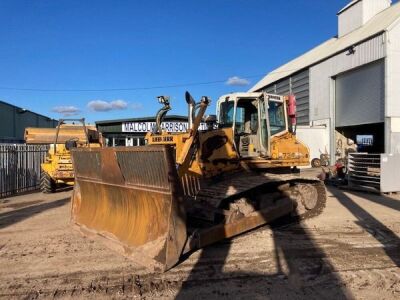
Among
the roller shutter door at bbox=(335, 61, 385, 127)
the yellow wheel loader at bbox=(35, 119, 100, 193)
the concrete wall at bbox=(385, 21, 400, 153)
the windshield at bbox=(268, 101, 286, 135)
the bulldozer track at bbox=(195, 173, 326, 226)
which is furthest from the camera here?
the roller shutter door at bbox=(335, 61, 385, 127)

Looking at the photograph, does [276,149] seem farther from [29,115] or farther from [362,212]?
[29,115]

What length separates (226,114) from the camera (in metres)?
9.67

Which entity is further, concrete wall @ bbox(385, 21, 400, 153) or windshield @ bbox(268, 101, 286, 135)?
concrete wall @ bbox(385, 21, 400, 153)

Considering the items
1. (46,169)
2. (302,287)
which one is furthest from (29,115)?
(302,287)

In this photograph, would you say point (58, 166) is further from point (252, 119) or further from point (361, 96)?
point (361, 96)

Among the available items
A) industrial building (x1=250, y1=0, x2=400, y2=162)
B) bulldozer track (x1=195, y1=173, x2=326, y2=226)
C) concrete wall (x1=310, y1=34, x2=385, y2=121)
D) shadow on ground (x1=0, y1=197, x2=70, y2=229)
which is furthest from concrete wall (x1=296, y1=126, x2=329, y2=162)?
bulldozer track (x1=195, y1=173, x2=326, y2=226)

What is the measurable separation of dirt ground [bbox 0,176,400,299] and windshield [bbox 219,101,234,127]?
2518 millimetres

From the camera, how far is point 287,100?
9953mm

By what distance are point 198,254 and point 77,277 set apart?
6.20ft

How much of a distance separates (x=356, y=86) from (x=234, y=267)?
805 inches

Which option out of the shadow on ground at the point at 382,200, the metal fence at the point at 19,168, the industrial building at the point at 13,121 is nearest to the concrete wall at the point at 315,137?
the shadow on ground at the point at 382,200

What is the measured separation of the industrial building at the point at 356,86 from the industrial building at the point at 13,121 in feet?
85.3

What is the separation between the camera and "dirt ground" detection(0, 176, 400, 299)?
17.1 feet

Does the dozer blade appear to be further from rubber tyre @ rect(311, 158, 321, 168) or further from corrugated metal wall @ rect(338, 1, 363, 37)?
corrugated metal wall @ rect(338, 1, 363, 37)
